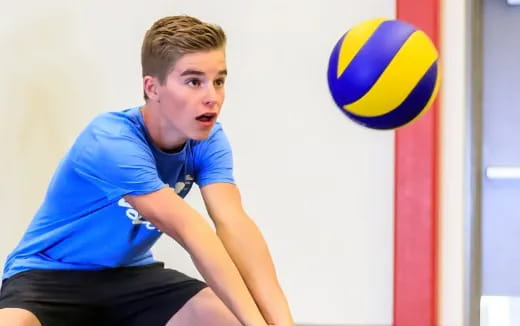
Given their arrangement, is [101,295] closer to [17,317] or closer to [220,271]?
[17,317]

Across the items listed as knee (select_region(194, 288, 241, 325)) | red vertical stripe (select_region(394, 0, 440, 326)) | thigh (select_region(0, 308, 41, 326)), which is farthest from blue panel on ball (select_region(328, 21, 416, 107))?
thigh (select_region(0, 308, 41, 326))

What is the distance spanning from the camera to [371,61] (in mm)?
1724

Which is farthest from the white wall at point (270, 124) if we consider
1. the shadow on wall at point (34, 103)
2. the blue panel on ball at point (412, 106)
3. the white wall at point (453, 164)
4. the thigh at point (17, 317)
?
the thigh at point (17, 317)

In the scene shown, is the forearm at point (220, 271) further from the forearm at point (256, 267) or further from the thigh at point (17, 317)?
the thigh at point (17, 317)

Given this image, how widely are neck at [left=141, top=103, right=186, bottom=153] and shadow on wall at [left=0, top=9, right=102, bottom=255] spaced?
40.7 inches

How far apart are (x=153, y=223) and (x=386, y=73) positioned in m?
0.61

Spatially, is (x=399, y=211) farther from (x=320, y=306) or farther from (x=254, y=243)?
(x=254, y=243)

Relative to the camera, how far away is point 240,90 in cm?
257

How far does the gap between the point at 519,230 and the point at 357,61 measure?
1093 mm

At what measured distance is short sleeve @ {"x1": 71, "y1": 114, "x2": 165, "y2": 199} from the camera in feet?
5.04

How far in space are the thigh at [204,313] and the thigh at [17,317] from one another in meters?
0.29

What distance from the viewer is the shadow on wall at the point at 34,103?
266 cm

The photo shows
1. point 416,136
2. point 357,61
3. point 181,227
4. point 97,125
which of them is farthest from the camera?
point 416,136

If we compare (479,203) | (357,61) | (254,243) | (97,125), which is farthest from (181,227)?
(479,203)
